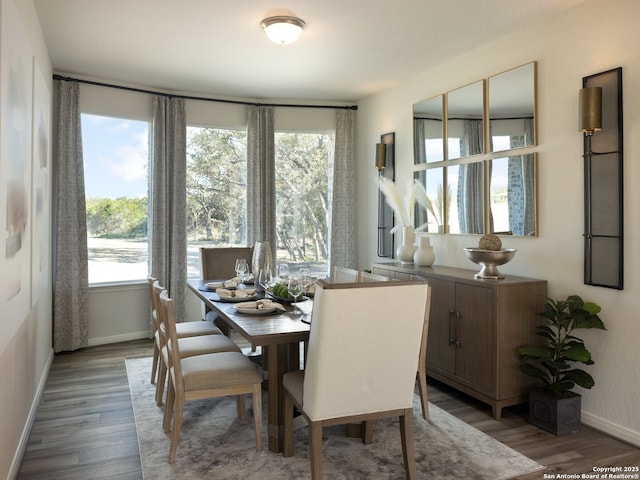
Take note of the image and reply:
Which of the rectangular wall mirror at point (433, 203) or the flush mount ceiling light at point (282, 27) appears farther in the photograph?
the rectangular wall mirror at point (433, 203)

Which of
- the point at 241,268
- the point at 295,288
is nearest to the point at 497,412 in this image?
the point at 295,288

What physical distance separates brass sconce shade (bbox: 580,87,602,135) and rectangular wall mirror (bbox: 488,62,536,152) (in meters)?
0.56

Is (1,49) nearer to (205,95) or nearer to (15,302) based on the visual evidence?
(15,302)

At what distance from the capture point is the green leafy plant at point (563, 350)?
9.68 ft

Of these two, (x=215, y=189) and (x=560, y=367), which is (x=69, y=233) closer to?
(x=215, y=189)

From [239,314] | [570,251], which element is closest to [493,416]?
[570,251]

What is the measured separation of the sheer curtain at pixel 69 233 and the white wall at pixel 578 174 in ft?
12.0

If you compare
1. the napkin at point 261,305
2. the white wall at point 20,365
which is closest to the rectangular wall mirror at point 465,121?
the napkin at point 261,305

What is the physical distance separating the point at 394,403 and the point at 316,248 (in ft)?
12.2

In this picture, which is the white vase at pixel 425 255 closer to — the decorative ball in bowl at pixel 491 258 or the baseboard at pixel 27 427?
the decorative ball in bowl at pixel 491 258

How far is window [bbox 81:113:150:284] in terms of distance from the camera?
16.5ft

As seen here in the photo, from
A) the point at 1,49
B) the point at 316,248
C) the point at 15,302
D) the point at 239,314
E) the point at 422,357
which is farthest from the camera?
the point at 316,248

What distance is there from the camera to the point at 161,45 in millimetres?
3961

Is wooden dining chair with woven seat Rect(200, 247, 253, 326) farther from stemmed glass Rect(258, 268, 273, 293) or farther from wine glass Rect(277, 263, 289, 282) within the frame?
wine glass Rect(277, 263, 289, 282)
